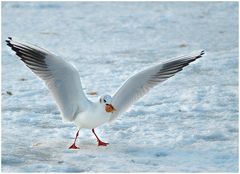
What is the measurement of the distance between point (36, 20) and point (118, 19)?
1266 mm

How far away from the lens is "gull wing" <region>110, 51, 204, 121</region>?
5848 millimetres

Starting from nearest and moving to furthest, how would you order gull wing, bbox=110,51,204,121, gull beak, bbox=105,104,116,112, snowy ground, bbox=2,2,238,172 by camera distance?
snowy ground, bbox=2,2,238,172
gull beak, bbox=105,104,116,112
gull wing, bbox=110,51,204,121

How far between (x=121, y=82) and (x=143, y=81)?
1961mm

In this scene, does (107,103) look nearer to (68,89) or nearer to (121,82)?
(68,89)

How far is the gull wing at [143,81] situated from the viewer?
19.2ft

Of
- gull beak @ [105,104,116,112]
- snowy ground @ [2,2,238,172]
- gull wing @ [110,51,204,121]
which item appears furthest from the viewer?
gull wing @ [110,51,204,121]

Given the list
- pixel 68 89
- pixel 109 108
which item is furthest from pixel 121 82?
pixel 109 108

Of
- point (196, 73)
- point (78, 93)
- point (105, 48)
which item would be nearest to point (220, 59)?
point (196, 73)

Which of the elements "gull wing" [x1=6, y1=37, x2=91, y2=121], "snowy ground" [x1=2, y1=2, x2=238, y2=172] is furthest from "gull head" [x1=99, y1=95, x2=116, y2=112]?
"snowy ground" [x1=2, y1=2, x2=238, y2=172]

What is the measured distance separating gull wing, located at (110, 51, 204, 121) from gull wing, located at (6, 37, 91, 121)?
0.35 meters

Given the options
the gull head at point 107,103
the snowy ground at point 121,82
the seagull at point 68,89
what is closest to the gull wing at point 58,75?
the seagull at point 68,89

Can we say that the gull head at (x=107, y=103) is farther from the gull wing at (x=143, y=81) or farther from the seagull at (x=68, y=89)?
the gull wing at (x=143, y=81)

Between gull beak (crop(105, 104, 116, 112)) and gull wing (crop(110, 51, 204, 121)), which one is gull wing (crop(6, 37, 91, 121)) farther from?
gull wing (crop(110, 51, 204, 121))

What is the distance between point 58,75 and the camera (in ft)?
18.3
